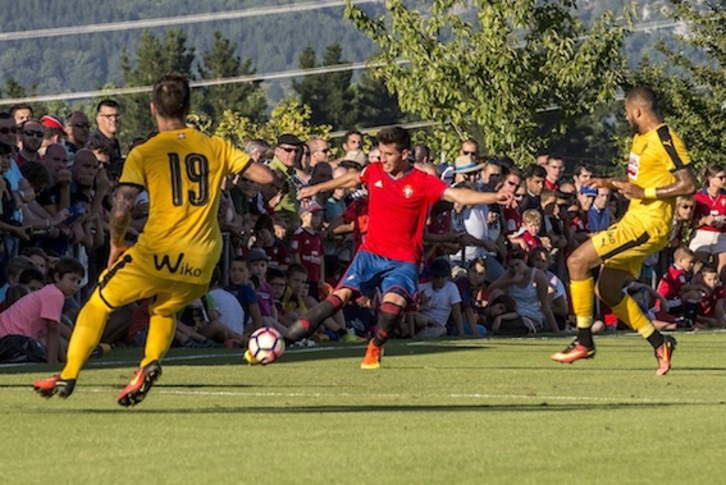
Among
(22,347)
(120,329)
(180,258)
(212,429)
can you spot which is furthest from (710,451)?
(120,329)

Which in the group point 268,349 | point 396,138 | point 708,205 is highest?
point 396,138

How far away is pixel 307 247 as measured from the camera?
20672 mm

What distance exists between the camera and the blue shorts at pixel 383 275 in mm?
15258

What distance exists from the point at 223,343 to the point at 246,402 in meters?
7.21

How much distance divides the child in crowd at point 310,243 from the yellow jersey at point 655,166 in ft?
19.9

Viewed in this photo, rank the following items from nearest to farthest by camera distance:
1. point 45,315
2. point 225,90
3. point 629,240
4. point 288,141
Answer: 1. point 629,240
2. point 45,315
3. point 288,141
4. point 225,90

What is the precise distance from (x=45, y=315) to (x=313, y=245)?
5.71 meters

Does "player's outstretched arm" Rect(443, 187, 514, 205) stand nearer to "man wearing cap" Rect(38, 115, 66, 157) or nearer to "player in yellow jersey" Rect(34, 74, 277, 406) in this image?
"player in yellow jersey" Rect(34, 74, 277, 406)

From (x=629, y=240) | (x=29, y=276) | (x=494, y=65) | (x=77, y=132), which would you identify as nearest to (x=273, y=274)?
(x=77, y=132)

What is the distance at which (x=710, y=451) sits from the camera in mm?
8711

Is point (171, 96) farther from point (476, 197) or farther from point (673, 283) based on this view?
point (673, 283)

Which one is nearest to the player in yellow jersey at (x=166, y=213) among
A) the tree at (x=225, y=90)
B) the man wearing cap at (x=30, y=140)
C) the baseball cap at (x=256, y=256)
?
the man wearing cap at (x=30, y=140)

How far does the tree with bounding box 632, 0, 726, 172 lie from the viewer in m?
47.0

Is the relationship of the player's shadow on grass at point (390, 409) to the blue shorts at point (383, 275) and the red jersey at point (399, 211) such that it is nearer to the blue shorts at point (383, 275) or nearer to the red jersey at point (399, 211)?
the blue shorts at point (383, 275)
